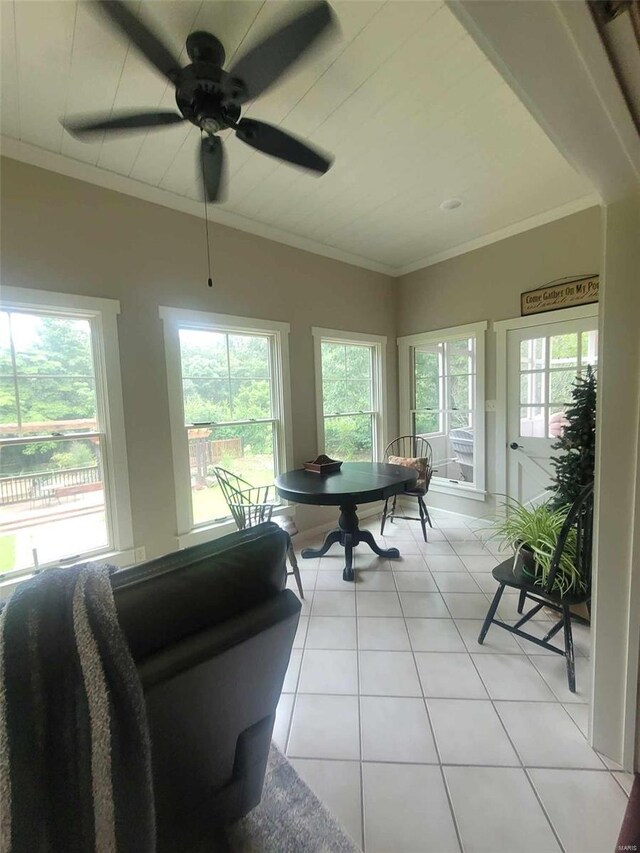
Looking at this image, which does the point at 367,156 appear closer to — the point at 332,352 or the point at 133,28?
the point at 133,28

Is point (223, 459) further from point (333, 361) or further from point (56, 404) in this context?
point (333, 361)

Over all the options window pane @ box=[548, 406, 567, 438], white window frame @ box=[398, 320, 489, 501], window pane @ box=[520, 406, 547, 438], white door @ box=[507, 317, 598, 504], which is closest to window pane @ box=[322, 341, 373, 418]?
white window frame @ box=[398, 320, 489, 501]

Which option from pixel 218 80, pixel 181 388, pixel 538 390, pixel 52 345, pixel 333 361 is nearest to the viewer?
pixel 218 80

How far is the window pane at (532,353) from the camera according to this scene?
313 cm

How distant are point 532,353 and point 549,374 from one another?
0.24 m

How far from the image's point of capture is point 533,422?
322 centimetres

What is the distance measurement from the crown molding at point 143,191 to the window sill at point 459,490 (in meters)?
2.70

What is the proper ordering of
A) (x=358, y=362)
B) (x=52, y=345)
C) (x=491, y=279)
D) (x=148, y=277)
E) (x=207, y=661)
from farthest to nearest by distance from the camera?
(x=358, y=362)
(x=491, y=279)
(x=148, y=277)
(x=52, y=345)
(x=207, y=661)

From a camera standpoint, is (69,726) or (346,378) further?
(346,378)

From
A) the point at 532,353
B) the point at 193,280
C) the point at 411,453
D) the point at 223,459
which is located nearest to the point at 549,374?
the point at 532,353

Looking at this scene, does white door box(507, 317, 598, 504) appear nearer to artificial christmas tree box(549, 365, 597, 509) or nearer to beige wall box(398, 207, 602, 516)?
beige wall box(398, 207, 602, 516)

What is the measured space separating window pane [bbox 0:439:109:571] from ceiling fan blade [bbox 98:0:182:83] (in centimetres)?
201

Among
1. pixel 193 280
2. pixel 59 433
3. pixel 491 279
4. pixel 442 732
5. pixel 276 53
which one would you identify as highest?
pixel 276 53

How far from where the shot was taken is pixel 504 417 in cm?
339
